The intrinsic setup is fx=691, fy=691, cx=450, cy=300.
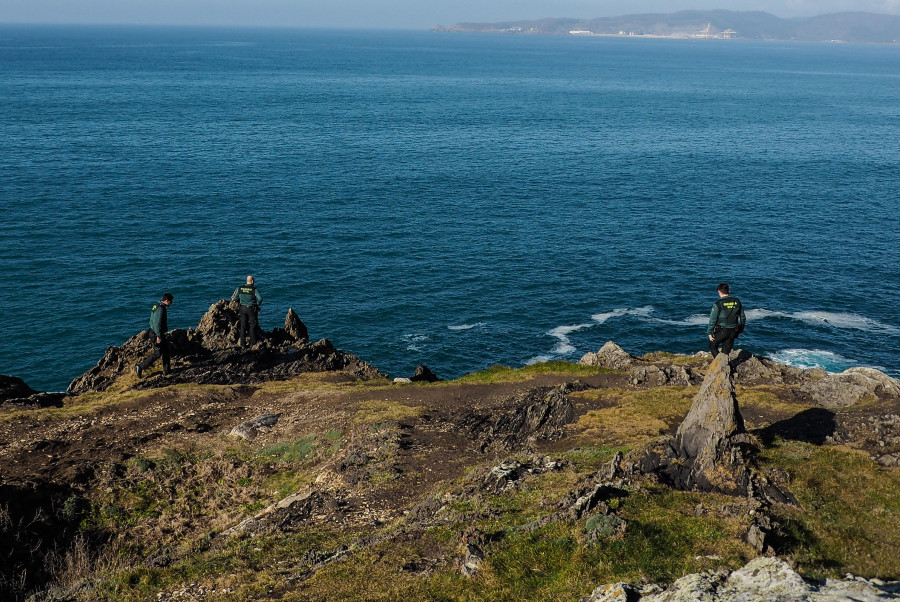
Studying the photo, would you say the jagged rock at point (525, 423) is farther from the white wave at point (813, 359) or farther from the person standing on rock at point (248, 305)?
the white wave at point (813, 359)

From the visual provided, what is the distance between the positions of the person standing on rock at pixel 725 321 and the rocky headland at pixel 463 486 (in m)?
2.75

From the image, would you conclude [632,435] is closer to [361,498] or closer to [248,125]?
[361,498]

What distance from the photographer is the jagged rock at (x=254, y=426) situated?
27625 mm

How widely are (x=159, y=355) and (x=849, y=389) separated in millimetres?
32355

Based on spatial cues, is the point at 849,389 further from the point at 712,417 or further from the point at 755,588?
the point at 755,588

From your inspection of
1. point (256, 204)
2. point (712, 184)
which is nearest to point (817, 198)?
point (712, 184)

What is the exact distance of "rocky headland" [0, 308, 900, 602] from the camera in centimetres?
1561

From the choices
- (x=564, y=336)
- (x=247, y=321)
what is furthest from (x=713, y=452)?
(x=564, y=336)

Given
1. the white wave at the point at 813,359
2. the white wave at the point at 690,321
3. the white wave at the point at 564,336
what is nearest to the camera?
the white wave at the point at 813,359

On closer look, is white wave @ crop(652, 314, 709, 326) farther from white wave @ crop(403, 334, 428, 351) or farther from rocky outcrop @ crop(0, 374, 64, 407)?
rocky outcrop @ crop(0, 374, 64, 407)

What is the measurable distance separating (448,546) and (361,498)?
17.8 ft

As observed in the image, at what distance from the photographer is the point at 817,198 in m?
103

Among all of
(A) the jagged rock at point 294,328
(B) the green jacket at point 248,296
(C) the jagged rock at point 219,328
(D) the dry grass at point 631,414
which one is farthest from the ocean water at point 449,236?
(D) the dry grass at point 631,414

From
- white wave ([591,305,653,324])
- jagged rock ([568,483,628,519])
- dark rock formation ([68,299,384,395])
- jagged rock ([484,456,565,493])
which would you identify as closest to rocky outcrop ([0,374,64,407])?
dark rock formation ([68,299,384,395])
